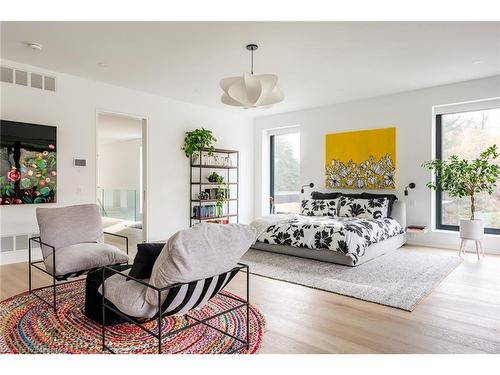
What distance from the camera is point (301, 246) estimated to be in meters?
4.79

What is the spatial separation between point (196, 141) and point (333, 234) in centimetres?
327

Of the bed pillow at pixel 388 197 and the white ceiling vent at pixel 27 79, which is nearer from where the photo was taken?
the white ceiling vent at pixel 27 79

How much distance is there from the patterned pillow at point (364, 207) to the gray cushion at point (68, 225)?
400cm

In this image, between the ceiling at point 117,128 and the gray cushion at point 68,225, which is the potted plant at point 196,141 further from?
the gray cushion at point 68,225

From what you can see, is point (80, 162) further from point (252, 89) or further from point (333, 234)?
point (333, 234)

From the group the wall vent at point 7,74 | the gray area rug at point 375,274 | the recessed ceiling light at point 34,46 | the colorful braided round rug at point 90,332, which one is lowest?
the colorful braided round rug at point 90,332

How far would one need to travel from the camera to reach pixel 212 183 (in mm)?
6926

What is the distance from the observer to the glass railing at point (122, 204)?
8.27 m

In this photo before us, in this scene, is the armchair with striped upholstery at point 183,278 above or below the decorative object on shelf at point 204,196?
below

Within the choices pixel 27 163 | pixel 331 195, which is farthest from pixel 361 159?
pixel 27 163

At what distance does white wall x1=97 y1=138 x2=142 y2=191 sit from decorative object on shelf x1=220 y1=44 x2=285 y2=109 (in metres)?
7.97

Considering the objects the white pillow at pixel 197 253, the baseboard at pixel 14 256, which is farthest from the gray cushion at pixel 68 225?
the white pillow at pixel 197 253
